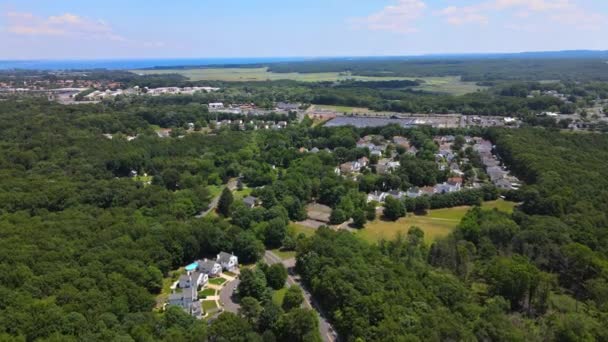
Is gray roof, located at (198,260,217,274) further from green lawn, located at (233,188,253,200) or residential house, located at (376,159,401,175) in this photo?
residential house, located at (376,159,401,175)

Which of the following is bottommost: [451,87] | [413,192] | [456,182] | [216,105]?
[413,192]

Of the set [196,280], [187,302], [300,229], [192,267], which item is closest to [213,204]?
[300,229]

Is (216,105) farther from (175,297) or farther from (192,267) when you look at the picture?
(175,297)

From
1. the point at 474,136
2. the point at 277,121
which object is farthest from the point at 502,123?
the point at 277,121

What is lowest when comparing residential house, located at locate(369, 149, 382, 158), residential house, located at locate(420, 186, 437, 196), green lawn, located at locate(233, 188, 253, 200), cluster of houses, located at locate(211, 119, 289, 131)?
green lawn, located at locate(233, 188, 253, 200)

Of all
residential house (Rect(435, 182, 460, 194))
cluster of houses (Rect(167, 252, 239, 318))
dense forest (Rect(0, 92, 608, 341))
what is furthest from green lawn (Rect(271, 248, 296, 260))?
residential house (Rect(435, 182, 460, 194))

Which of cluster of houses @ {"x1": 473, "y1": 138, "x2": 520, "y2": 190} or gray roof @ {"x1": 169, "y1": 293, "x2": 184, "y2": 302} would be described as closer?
gray roof @ {"x1": 169, "y1": 293, "x2": 184, "y2": 302}
